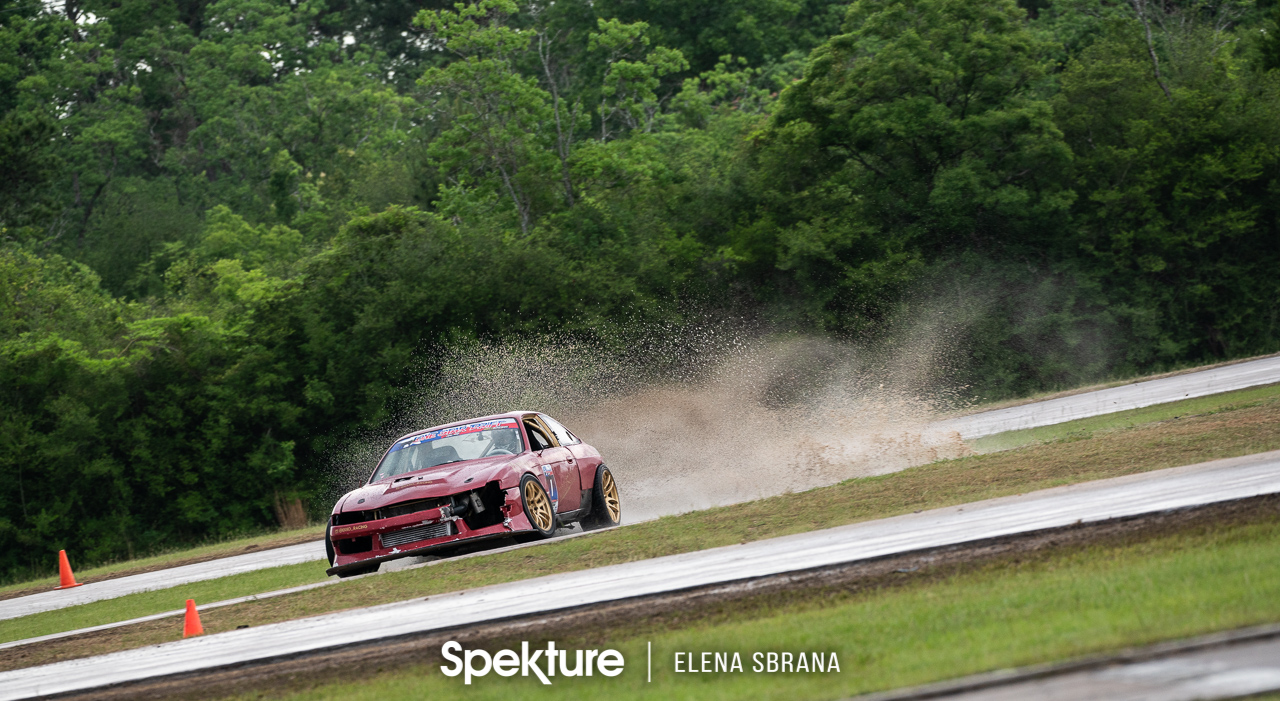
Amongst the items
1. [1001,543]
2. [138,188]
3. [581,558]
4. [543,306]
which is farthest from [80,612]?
[138,188]

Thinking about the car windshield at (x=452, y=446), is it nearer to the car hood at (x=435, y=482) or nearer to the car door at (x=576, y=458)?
the car hood at (x=435, y=482)

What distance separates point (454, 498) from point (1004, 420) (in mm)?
14326

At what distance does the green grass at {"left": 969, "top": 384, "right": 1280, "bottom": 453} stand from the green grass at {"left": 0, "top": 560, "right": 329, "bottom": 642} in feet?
31.6

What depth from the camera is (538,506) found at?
43.3 feet

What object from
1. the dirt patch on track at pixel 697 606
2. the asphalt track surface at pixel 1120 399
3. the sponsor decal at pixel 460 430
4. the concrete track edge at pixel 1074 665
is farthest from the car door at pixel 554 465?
the concrete track edge at pixel 1074 665

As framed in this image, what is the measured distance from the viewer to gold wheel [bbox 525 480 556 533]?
1295 centimetres

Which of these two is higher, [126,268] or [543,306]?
[126,268]

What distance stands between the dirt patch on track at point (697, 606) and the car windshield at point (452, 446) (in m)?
5.61

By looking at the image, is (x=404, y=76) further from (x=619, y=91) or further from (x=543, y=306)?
(x=543, y=306)

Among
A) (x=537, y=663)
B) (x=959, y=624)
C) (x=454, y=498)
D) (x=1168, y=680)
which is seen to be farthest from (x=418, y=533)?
(x=1168, y=680)

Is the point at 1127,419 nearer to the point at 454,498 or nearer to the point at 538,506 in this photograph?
the point at 538,506

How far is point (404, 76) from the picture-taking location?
239 feet

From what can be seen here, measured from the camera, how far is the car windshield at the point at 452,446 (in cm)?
1384

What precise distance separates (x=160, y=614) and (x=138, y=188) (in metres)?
53.1
